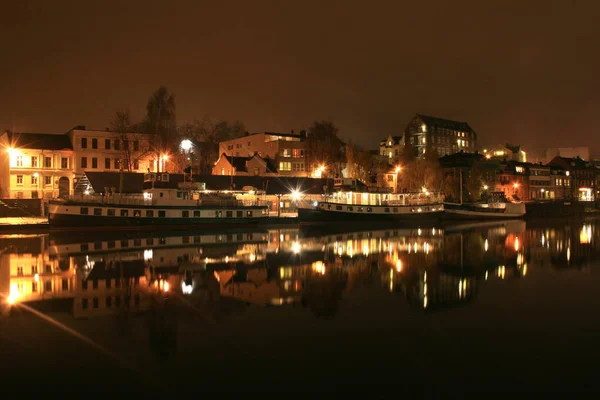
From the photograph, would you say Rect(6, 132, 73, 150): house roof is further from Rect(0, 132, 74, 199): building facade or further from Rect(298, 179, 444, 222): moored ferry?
Rect(298, 179, 444, 222): moored ferry

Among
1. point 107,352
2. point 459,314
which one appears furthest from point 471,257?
point 107,352

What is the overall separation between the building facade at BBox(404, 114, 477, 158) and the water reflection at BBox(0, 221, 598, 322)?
78170mm

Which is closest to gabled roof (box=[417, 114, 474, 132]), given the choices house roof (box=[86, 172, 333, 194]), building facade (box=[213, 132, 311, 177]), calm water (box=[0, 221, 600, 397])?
building facade (box=[213, 132, 311, 177])

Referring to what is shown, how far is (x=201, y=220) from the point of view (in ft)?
152

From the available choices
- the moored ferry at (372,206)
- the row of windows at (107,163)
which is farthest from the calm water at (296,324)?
the row of windows at (107,163)

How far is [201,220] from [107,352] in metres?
36.1

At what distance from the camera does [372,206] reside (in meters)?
56.9

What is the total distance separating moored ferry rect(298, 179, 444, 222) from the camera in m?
53.8

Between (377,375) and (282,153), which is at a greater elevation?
(282,153)

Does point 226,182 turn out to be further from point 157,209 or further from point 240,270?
point 240,270

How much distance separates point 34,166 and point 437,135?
85956mm

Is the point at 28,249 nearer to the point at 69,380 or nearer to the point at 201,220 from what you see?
the point at 201,220

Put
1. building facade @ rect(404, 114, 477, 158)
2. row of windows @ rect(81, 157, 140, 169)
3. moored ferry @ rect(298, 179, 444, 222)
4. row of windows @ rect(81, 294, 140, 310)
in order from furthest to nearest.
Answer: building facade @ rect(404, 114, 477, 158) → row of windows @ rect(81, 157, 140, 169) → moored ferry @ rect(298, 179, 444, 222) → row of windows @ rect(81, 294, 140, 310)

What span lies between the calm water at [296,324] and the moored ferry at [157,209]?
16591 millimetres
